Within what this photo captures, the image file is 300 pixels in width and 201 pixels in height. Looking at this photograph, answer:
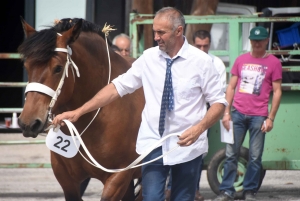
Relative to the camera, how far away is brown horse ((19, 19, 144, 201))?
5.53 meters

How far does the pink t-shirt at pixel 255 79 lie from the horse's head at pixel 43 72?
2.79 meters

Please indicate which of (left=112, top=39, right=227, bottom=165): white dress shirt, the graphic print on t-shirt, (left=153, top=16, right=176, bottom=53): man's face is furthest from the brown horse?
the graphic print on t-shirt

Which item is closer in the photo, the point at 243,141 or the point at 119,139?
the point at 119,139

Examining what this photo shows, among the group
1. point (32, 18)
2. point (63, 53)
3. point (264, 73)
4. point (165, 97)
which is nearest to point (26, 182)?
point (32, 18)

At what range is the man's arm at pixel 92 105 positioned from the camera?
201 inches

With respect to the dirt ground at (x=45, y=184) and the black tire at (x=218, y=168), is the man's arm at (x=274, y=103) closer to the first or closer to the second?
the black tire at (x=218, y=168)

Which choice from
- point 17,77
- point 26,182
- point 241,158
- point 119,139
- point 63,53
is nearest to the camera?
point 63,53

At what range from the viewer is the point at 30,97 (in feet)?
17.4

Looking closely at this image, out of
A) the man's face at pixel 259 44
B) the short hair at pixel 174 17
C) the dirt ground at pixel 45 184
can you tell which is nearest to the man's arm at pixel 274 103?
the man's face at pixel 259 44

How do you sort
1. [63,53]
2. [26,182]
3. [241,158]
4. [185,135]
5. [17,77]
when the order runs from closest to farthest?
[185,135] < [63,53] < [241,158] < [26,182] < [17,77]

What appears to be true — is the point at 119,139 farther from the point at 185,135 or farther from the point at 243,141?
the point at 243,141

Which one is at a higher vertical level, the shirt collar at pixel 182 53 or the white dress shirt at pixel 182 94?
the shirt collar at pixel 182 53

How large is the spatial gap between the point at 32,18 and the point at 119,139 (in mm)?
5590

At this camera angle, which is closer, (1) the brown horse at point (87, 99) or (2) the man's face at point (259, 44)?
(1) the brown horse at point (87, 99)
